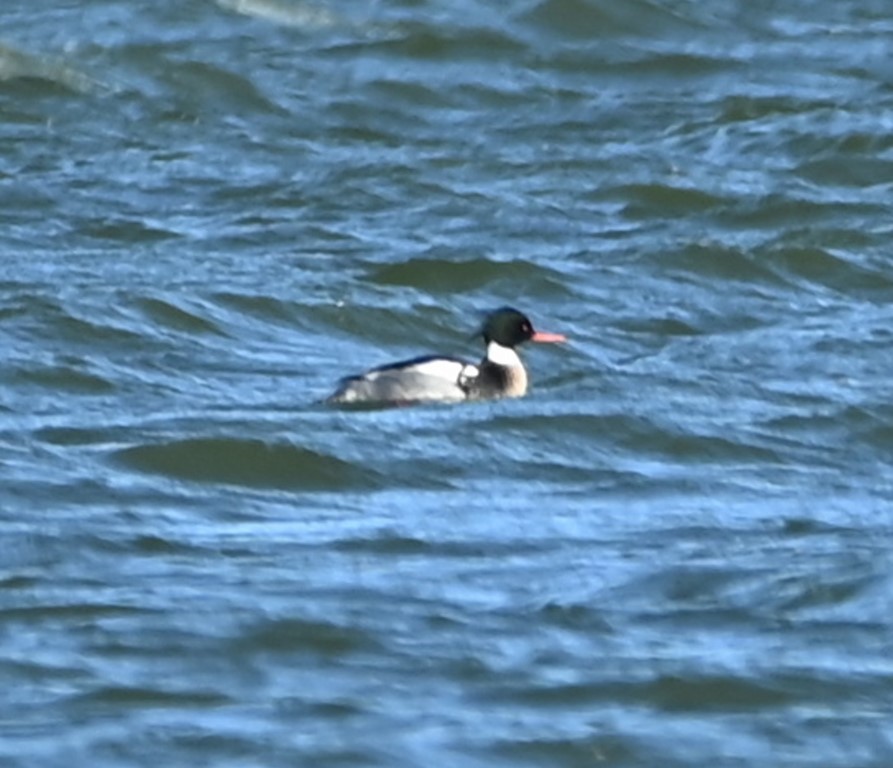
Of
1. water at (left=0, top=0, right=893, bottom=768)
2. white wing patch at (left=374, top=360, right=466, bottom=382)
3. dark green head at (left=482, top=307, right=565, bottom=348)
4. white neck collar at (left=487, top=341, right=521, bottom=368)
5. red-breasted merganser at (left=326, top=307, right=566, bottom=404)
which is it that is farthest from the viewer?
dark green head at (left=482, top=307, right=565, bottom=348)

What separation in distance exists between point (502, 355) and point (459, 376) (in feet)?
1.20

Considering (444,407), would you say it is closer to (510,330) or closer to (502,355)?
(502,355)

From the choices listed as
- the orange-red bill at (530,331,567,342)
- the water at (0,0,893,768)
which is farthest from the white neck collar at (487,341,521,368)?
the water at (0,0,893,768)

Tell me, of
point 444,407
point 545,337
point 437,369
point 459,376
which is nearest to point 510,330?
point 545,337

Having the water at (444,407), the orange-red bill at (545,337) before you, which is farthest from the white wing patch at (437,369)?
the orange-red bill at (545,337)

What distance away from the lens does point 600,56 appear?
2158 centimetres

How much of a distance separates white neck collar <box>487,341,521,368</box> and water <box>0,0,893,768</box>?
Result: 0.34 m

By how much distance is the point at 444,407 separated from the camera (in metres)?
14.3

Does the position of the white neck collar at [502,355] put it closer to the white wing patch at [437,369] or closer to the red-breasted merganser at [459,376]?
the red-breasted merganser at [459,376]

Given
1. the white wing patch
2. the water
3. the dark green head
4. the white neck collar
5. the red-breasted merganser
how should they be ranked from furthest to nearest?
the dark green head, the white neck collar, the white wing patch, the red-breasted merganser, the water

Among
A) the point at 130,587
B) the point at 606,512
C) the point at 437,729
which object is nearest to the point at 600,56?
the point at 606,512

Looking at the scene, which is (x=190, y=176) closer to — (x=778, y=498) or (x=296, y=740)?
(x=778, y=498)

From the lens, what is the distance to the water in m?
9.73

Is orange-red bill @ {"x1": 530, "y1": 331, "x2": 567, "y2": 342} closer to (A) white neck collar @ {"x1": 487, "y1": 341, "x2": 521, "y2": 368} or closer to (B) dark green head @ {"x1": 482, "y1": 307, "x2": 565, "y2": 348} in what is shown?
(B) dark green head @ {"x1": 482, "y1": 307, "x2": 565, "y2": 348}
